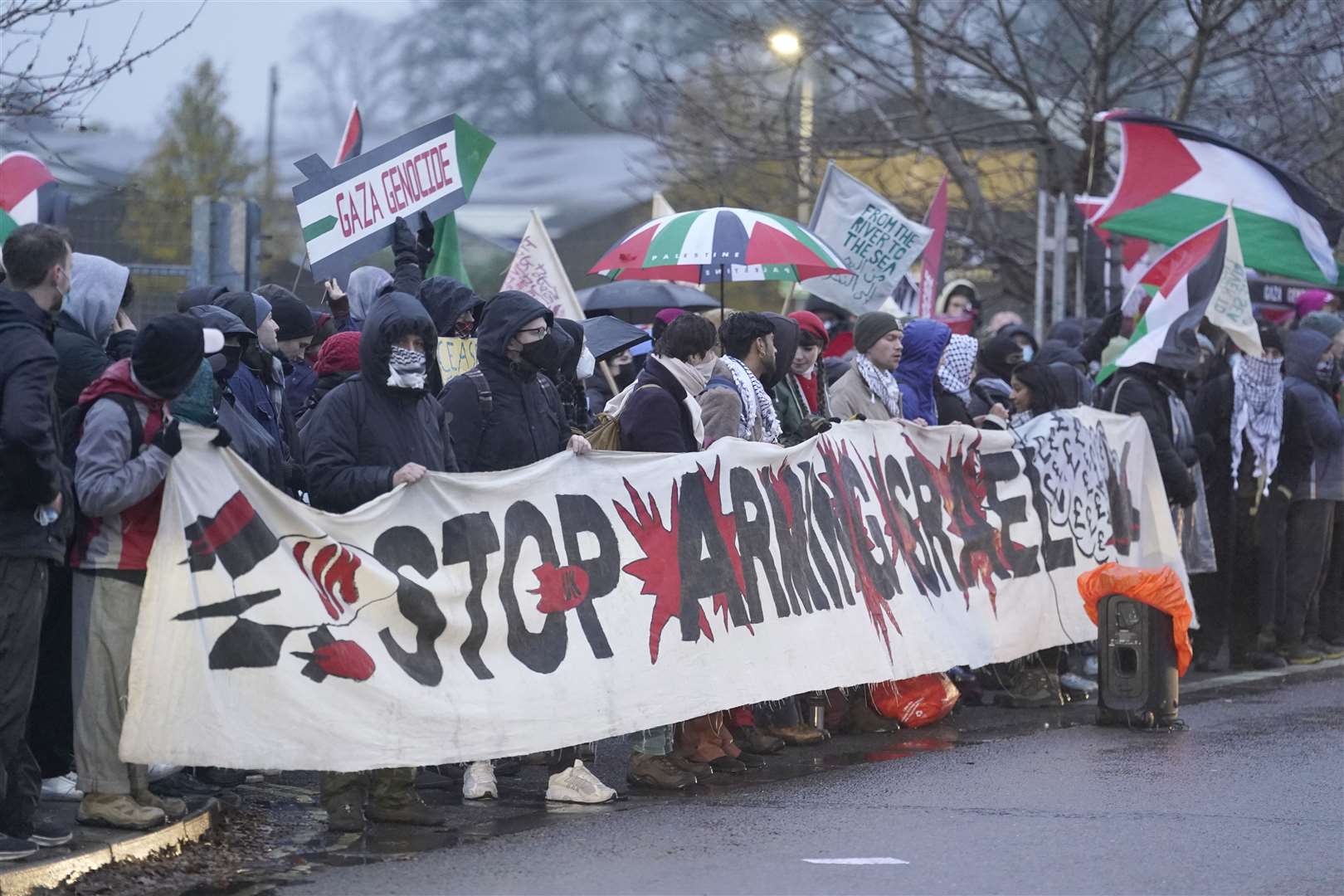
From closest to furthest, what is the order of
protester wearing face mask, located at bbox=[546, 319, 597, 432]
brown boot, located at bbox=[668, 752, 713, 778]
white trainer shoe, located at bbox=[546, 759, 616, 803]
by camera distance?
white trainer shoe, located at bbox=[546, 759, 616, 803]
brown boot, located at bbox=[668, 752, 713, 778]
protester wearing face mask, located at bbox=[546, 319, 597, 432]

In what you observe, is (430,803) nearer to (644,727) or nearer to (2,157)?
(644,727)

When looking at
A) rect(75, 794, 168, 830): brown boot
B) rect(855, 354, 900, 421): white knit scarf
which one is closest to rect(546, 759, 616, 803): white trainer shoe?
rect(75, 794, 168, 830): brown boot

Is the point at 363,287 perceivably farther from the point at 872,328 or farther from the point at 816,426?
the point at 872,328

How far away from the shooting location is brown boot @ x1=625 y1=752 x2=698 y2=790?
814cm

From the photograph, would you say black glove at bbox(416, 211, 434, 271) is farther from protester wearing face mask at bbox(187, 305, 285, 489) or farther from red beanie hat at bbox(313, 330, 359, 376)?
protester wearing face mask at bbox(187, 305, 285, 489)

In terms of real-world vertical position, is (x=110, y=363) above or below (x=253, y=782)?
above

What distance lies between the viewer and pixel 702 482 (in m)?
8.77

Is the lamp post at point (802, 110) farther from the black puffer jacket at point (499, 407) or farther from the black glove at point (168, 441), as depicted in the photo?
the black glove at point (168, 441)

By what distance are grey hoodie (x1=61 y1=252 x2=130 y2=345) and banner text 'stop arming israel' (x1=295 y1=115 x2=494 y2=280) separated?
1.56m

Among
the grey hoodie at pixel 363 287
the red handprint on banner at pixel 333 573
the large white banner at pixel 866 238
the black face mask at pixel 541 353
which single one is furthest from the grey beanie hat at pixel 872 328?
the red handprint on banner at pixel 333 573

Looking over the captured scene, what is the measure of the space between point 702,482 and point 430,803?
195 centimetres

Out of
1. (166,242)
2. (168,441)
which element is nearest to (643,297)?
(166,242)

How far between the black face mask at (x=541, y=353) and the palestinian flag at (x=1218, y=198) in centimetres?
760

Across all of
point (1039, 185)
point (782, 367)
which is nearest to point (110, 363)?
point (782, 367)
